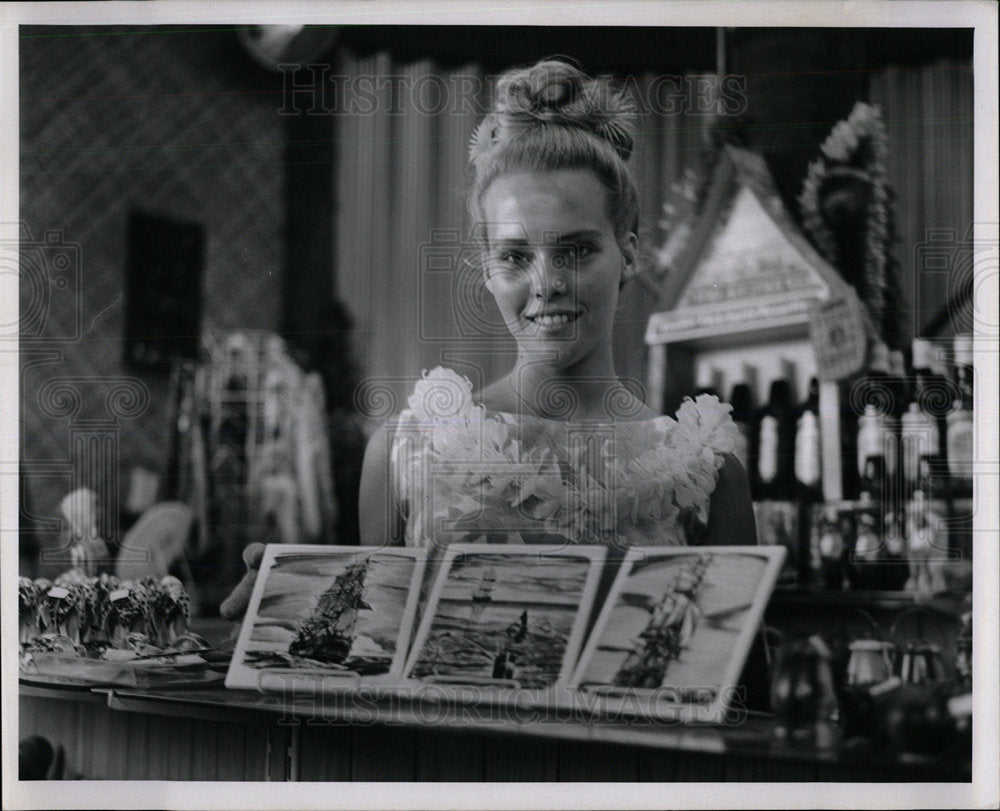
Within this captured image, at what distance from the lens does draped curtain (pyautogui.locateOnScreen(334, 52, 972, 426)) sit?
294 centimetres

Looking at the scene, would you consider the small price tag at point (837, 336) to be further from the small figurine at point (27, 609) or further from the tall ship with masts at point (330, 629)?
the small figurine at point (27, 609)

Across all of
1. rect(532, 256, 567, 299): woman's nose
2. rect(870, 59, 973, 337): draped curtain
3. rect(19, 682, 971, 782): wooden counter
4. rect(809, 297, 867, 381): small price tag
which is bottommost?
rect(19, 682, 971, 782): wooden counter

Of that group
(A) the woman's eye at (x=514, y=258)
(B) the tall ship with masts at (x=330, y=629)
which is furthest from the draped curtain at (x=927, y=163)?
(B) the tall ship with masts at (x=330, y=629)

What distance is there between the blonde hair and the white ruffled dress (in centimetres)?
59

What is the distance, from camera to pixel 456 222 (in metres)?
2.95

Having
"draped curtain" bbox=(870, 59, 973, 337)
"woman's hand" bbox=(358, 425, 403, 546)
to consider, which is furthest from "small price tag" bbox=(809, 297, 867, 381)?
"woman's hand" bbox=(358, 425, 403, 546)

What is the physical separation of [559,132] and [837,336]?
1.02 metres

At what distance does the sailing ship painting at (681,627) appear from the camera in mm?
2922

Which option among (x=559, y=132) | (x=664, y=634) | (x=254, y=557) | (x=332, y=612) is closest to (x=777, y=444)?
(x=664, y=634)

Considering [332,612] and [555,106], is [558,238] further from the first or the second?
[332,612]

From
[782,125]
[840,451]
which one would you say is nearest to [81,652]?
[840,451]

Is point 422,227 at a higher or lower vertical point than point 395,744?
higher

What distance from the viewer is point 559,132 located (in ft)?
9.62

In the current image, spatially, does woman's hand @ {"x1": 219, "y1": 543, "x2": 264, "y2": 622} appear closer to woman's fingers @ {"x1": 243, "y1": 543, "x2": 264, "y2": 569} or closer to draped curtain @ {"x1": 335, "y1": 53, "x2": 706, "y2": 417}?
woman's fingers @ {"x1": 243, "y1": 543, "x2": 264, "y2": 569}
